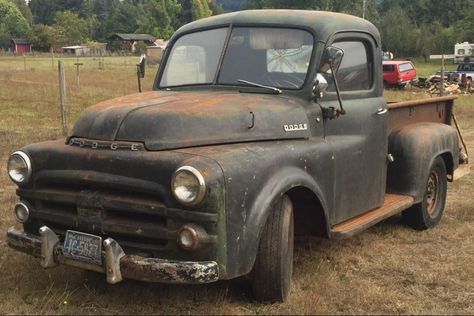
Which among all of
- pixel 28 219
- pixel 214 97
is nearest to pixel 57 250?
pixel 28 219

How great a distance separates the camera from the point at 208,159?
339 centimetres

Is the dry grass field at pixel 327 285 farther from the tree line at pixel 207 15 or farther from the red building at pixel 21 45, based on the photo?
the red building at pixel 21 45

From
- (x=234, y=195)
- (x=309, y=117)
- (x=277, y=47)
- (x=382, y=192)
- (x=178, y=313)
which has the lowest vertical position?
(x=178, y=313)

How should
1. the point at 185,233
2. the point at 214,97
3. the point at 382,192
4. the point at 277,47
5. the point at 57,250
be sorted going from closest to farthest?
the point at 185,233, the point at 57,250, the point at 214,97, the point at 277,47, the point at 382,192

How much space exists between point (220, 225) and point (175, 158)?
0.44m

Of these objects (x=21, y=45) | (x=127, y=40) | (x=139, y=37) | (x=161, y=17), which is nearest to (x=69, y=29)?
(x=127, y=40)

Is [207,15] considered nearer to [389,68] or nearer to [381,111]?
[389,68]

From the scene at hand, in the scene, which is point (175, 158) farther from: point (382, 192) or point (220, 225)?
point (382, 192)

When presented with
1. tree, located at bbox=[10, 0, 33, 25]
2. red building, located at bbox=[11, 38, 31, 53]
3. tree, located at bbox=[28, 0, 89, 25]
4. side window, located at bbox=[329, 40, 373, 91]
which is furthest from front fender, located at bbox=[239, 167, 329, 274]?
tree, located at bbox=[28, 0, 89, 25]

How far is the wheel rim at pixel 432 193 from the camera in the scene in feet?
19.7

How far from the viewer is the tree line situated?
64.7 metres

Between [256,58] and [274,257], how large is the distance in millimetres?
1555

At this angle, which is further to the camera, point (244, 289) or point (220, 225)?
point (244, 289)

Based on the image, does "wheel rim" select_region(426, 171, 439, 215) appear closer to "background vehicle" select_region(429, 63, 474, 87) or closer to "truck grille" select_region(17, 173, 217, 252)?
"truck grille" select_region(17, 173, 217, 252)
